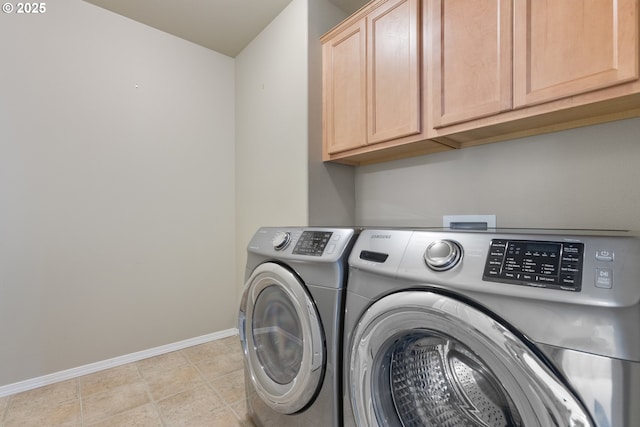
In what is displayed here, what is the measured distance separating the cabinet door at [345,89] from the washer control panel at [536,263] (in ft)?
3.68

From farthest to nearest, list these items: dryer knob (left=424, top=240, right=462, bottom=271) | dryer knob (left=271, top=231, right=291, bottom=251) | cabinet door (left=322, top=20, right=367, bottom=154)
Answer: cabinet door (left=322, top=20, right=367, bottom=154), dryer knob (left=271, top=231, right=291, bottom=251), dryer knob (left=424, top=240, right=462, bottom=271)

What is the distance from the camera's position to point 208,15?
2.14m

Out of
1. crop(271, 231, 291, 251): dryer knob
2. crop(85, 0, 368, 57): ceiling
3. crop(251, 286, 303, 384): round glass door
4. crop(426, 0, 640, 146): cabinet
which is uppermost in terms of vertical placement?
crop(85, 0, 368, 57): ceiling

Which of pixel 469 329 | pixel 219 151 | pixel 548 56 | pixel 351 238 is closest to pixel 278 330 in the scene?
pixel 351 238

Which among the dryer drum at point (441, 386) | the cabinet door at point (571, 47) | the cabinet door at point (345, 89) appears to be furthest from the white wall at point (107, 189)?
the cabinet door at point (571, 47)

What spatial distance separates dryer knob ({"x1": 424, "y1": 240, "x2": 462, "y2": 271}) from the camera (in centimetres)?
75

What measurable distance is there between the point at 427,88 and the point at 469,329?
3.77ft

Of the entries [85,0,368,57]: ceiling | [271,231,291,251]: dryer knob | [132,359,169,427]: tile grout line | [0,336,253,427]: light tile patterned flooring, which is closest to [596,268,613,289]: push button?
[271,231,291,251]: dryer knob

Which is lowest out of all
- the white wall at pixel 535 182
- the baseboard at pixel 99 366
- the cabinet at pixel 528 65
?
the baseboard at pixel 99 366

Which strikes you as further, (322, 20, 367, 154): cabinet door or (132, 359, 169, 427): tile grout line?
(322, 20, 367, 154): cabinet door

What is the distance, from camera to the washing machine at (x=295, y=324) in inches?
40.8

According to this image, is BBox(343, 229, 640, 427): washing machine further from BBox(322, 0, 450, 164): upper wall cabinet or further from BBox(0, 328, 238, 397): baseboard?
BBox(0, 328, 238, 397): baseboard

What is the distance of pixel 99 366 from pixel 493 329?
2.56 metres

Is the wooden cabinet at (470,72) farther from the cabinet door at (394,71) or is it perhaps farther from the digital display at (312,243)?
the digital display at (312,243)
